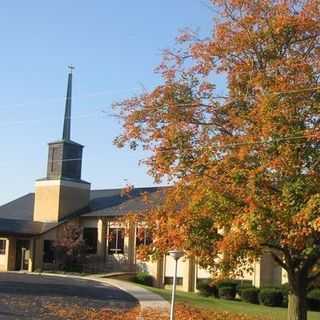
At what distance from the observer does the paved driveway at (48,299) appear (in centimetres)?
2349

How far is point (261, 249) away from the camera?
17.8 metres

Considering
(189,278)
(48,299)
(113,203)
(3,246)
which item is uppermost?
(113,203)

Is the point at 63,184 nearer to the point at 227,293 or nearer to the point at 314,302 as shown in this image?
the point at 227,293

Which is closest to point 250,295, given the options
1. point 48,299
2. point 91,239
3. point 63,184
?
point 48,299

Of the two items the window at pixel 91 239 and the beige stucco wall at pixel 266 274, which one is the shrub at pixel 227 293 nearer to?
the beige stucco wall at pixel 266 274

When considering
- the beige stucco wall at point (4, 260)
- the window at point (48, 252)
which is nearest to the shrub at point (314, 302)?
the window at point (48, 252)

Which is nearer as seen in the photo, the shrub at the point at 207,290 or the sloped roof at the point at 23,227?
the shrub at the point at 207,290

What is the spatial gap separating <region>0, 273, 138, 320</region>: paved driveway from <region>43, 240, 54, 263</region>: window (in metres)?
19.9

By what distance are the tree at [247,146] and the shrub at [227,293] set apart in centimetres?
1897

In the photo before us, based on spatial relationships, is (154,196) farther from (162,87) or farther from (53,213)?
(53,213)

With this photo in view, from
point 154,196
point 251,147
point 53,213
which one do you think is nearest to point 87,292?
point 154,196

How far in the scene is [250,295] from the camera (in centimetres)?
3806

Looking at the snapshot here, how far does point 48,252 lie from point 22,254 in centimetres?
255

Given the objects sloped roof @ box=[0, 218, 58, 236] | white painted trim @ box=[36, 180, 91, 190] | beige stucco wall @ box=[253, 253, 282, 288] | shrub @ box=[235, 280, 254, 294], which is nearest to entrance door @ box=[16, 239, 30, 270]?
sloped roof @ box=[0, 218, 58, 236]
